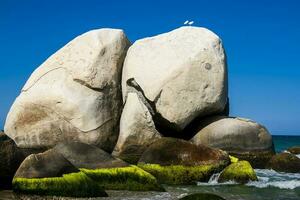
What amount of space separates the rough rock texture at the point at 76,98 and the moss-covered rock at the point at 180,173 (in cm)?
515

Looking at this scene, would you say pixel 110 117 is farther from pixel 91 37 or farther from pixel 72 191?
pixel 72 191

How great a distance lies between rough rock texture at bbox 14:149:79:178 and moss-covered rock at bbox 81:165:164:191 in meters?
1.39

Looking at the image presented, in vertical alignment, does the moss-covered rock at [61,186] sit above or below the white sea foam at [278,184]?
above

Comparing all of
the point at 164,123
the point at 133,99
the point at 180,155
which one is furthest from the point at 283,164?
the point at 133,99

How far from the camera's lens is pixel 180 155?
14766mm

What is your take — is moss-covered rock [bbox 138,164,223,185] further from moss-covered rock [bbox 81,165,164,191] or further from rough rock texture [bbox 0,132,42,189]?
rough rock texture [bbox 0,132,42,189]

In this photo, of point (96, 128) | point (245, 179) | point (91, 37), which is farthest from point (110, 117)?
point (245, 179)

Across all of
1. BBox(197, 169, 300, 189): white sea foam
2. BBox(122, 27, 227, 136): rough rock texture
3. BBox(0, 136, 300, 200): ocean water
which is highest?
BBox(122, 27, 227, 136): rough rock texture

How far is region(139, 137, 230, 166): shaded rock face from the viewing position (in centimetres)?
1470

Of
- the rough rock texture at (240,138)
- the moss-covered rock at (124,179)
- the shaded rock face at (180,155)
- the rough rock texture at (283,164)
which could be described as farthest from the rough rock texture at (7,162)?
the rough rock texture at (283,164)

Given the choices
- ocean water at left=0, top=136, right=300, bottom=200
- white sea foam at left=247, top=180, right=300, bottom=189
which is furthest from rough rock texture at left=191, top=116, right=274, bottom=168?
white sea foam at left=247, top=180, right=300, bottom=189

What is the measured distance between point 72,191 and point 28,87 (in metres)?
10.4

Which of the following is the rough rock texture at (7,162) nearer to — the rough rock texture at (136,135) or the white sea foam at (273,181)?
the white sea foam at (273,181)

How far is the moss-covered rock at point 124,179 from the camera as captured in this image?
12.6 m
